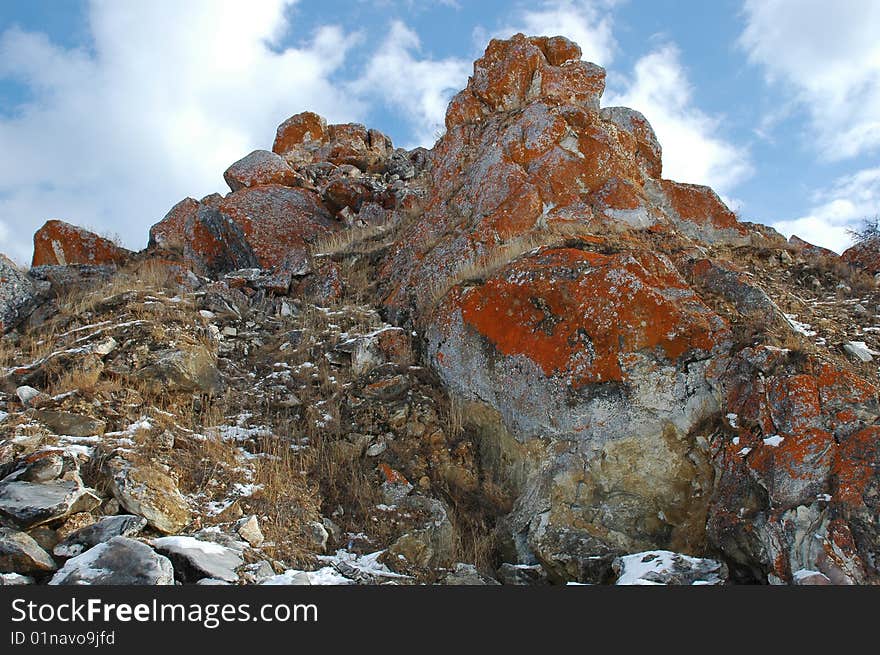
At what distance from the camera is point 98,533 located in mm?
4707

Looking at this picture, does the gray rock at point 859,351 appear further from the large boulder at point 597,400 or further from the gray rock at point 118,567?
the gray rock at point 118,567

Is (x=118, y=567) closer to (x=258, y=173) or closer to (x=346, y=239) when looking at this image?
(x=346, y=239)

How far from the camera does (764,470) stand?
16.4 ft

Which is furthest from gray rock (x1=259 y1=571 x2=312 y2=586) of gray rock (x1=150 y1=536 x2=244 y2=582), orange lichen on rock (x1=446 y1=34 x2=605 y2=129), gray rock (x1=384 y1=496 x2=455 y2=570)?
orange lichen on rock (x1=446 y1=34 x2=605 y2=129)

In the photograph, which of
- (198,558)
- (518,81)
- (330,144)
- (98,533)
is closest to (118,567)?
(198,558)

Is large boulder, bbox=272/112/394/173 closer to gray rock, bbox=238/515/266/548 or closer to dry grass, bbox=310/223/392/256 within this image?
dry grass, bbox=310/223/392/256

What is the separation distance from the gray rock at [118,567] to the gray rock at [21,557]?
0.52ft

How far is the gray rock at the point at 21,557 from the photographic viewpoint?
427 cm

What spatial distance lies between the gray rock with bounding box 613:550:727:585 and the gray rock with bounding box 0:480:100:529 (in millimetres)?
4389

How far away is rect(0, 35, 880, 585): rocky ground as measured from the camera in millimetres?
4840

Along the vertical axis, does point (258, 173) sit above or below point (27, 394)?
above

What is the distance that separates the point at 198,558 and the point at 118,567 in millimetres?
533

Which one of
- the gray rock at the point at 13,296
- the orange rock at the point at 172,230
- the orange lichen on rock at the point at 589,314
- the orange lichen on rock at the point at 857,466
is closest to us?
the orange lichen on rock at the point at 857,466

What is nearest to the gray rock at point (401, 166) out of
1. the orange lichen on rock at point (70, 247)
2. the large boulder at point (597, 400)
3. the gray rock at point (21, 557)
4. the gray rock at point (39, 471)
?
the orange lichen on rock at point (70, 247)
